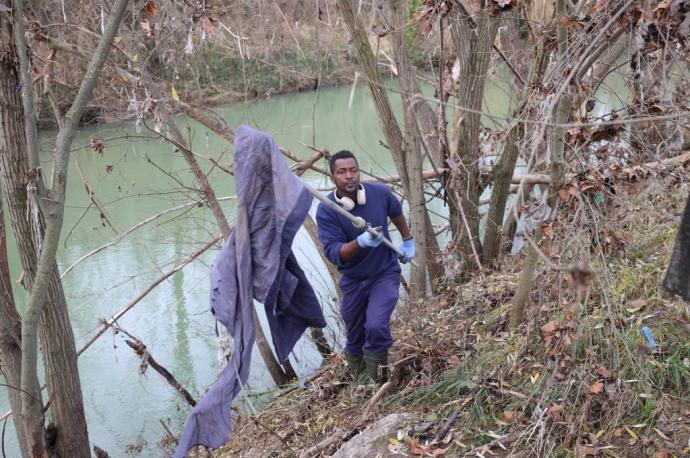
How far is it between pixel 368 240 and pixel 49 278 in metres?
1.76

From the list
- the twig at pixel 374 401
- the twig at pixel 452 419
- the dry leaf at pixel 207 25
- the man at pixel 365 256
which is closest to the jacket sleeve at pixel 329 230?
the man at pixel 365 256

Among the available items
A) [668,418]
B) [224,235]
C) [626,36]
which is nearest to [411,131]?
[224,235]

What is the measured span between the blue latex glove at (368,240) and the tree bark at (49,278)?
163cm

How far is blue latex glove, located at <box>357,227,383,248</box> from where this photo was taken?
3.85 m

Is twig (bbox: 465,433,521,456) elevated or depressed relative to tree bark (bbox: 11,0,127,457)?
depressed

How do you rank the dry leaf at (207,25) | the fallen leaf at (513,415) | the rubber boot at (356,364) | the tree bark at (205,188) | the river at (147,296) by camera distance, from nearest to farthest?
1. the fallen leaf at (513,415)
2. the dry leaf at (207,25)
3. the rubber boot at (356,364)
4. the tree bark at (205,188)
5. the river at (147,296)

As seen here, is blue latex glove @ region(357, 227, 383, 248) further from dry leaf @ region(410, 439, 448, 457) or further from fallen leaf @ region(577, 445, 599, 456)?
fallen leaf @ region(577, 445, 599, 456)

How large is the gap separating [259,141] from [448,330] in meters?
2.50

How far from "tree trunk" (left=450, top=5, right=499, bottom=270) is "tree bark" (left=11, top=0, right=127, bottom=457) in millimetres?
3100

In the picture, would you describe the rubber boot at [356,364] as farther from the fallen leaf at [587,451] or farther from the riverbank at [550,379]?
the fallen leaf at [587,451]

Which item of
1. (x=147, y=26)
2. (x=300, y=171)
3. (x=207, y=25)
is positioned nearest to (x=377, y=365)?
(x=300, y=171)

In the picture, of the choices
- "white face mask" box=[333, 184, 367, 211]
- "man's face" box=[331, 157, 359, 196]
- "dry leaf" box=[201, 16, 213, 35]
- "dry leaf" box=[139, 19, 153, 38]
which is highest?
"dry leaf" box=[139, 19, 153, 38]

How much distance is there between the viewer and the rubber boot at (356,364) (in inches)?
188

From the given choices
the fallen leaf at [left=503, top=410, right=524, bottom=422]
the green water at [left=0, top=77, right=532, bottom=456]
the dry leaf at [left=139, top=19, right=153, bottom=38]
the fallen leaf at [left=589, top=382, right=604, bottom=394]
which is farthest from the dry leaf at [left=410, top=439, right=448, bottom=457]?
the dry leaf at [left=139, top=19, right=153, bottom=38]
